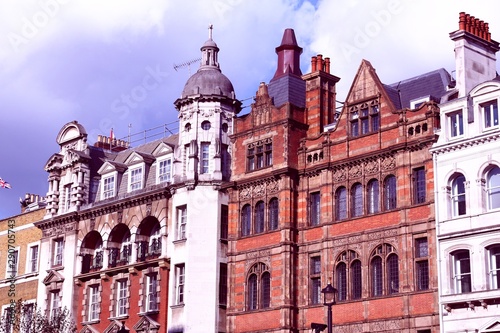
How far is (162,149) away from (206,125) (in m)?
4.64

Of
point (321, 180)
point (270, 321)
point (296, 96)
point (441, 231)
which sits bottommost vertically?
point (270, 321)

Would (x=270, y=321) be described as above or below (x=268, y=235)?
below

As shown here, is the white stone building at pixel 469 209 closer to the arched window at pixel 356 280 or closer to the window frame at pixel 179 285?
the arched window at pixel 356 280

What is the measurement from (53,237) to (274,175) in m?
20.2

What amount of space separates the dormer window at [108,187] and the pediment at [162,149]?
3.92m

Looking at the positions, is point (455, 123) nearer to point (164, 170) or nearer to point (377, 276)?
point (377, 276)

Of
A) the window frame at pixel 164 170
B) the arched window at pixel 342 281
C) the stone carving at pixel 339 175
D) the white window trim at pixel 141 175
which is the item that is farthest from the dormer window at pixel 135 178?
the arched window at pixel 342 281

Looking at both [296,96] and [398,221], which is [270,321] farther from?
[296,96]

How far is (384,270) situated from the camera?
4778 cm

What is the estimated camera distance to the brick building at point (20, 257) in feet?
226

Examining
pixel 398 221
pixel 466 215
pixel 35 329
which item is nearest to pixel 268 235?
pixel 398 221

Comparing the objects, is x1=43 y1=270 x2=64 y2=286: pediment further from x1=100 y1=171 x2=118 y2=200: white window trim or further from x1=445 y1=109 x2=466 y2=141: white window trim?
x1=445 y1=109 x2=466 y2=141: white window trim

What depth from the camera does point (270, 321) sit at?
5156 cm

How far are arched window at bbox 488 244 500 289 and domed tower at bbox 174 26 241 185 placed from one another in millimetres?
18153
